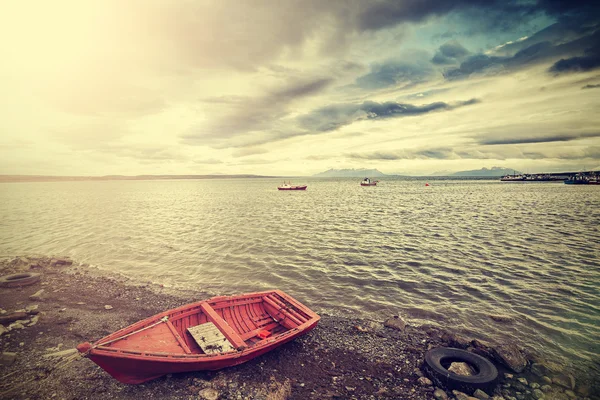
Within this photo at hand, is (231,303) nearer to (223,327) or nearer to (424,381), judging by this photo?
(223,327)

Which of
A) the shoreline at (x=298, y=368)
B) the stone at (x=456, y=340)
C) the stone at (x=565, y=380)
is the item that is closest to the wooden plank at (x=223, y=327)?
the shoreline at (x=298, y=368)

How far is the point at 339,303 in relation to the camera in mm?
14906

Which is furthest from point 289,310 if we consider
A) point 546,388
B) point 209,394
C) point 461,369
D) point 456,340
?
point 546,388

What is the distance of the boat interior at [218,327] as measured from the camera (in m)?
8.95

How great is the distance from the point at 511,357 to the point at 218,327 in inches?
416

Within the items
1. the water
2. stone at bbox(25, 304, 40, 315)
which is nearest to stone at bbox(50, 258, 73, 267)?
the water

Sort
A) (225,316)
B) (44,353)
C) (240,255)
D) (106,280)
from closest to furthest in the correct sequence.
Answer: (44,353) < (225,316) < (106,280) < (240,255)

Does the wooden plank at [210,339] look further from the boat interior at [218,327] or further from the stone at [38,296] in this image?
the stone at [38,296]

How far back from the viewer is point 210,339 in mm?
9672

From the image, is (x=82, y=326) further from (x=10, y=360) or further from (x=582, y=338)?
(x=582, y=338)

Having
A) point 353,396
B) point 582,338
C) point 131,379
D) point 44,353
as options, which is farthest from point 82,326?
point 582,338

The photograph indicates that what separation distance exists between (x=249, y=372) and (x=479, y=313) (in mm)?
11603

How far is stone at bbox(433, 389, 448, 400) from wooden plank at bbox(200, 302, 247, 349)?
20.0ft

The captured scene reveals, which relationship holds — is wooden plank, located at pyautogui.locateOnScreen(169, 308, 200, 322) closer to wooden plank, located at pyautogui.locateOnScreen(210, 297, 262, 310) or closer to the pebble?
wooden plank, located at pyautogui.locateOnScreen(210, 297, 262, 310)
